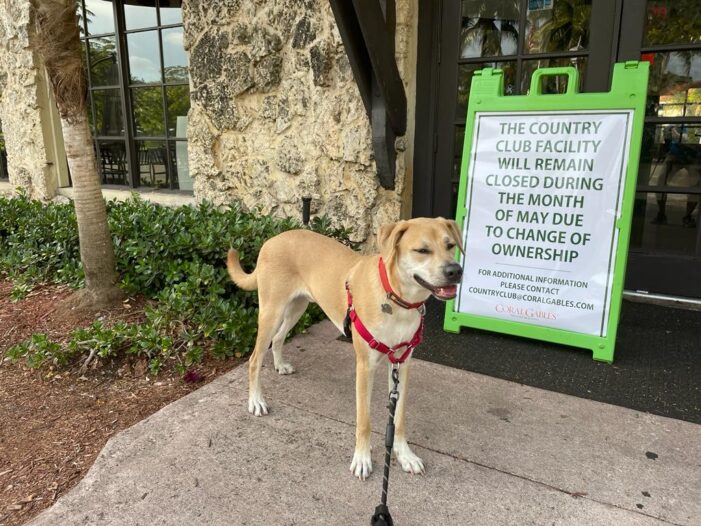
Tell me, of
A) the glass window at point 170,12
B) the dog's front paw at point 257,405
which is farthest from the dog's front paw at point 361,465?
the glass window at point 170,12

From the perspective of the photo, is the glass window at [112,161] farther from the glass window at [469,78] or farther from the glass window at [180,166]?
the glass window at [469,78]

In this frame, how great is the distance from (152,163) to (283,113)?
280 cm

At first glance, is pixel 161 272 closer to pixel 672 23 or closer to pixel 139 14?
pixel 139 14

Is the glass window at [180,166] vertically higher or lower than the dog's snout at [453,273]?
higher

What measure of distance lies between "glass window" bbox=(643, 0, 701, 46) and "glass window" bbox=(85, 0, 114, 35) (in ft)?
21.3

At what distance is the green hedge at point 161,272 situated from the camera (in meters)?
3.62

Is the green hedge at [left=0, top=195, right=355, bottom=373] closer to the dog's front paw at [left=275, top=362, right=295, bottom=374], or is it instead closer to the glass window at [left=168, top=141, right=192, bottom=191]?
the dog's front paw at [left=275, top=362, right=295, bottom=374]

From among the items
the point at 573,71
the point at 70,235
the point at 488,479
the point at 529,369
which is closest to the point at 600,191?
the point at 573,71

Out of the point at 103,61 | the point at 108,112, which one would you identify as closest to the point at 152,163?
the point at 108,112

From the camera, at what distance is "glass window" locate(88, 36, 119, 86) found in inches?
281

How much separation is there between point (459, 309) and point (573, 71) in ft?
6.14

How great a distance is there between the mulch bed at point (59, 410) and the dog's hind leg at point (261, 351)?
587mm

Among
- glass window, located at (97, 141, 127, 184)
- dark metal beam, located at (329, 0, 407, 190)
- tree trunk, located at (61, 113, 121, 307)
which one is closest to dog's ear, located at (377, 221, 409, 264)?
dark metal beam, located at (329, 0, 407, 190)

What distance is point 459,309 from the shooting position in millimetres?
4016
